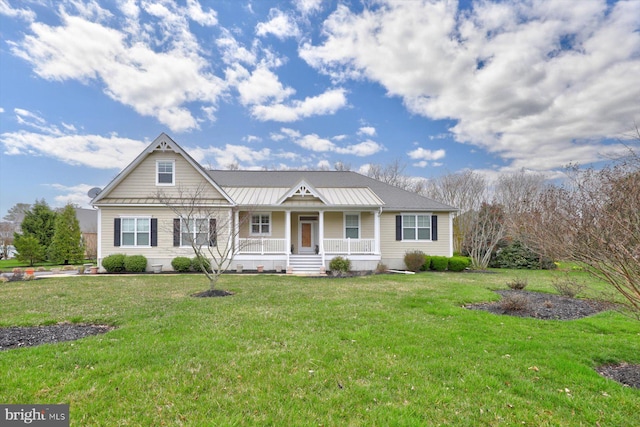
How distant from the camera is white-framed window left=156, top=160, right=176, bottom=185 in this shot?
17.4 metres

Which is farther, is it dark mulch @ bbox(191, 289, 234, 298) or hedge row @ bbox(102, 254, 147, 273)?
hedge row @ bbox(102, 254, 147, 273)

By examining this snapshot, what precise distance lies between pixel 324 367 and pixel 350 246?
13732 millimetres

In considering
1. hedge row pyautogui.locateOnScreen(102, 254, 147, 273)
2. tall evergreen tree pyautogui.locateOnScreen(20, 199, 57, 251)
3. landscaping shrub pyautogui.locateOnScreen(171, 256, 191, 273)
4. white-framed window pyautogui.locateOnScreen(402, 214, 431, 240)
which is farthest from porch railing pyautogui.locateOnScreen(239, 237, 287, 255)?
tall evergreen tree pyautogui.locateOnScreen(20, 199, 57, 251)

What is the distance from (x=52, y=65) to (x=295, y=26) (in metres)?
11.5

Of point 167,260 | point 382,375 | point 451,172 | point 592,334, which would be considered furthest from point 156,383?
point 451,172

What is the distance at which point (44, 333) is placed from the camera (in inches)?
232

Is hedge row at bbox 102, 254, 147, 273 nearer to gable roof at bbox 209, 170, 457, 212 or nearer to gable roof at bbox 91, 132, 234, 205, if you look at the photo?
gable roof at bbox 91, 132, 234, 205

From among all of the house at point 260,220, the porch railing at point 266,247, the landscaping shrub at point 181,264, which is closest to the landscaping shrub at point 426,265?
the house at point 260,220

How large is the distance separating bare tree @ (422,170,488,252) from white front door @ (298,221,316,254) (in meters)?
13.4

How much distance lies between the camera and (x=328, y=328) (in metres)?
6.09

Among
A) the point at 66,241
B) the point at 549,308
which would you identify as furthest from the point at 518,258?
the point at 66,241

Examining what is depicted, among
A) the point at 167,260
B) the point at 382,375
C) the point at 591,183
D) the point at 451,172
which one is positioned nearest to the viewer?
the point at 382,375

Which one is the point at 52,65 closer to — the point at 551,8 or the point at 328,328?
the point at 328,328

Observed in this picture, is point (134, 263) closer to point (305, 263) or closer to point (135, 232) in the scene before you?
point (135, 232)
